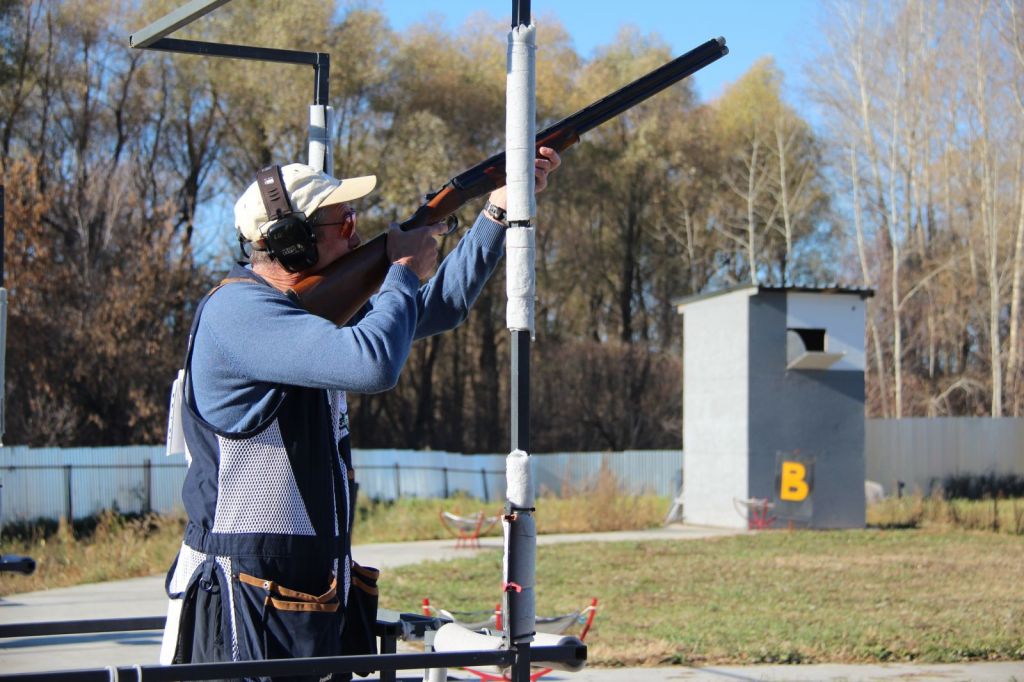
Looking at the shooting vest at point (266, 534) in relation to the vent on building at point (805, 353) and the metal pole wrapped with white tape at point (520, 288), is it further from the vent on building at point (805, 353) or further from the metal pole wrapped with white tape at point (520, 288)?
the vent on building at point (805, 353)

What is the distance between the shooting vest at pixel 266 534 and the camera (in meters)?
3.33

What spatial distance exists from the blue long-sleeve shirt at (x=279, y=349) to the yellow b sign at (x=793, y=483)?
19697 mm

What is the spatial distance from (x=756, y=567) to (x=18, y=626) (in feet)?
40.0

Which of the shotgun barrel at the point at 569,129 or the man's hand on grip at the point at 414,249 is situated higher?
the shotgun barrel at the point at 569,129

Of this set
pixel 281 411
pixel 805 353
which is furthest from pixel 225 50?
pixel 805 353

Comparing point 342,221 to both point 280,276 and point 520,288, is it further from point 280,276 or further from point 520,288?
point 520,288

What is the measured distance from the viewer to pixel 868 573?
14.9 meters

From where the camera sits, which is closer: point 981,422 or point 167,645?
point 167,645

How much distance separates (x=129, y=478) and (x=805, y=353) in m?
13.3

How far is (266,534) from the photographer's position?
131 inches

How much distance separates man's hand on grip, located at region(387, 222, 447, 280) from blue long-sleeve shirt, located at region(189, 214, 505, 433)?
77 mm

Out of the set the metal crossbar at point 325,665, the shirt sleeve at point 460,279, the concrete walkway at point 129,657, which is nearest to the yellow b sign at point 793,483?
the concrete walkway at point 129,657

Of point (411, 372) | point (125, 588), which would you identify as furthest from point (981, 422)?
point (125, 588)

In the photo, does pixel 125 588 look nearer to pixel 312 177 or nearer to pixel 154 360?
pixel 312 177
